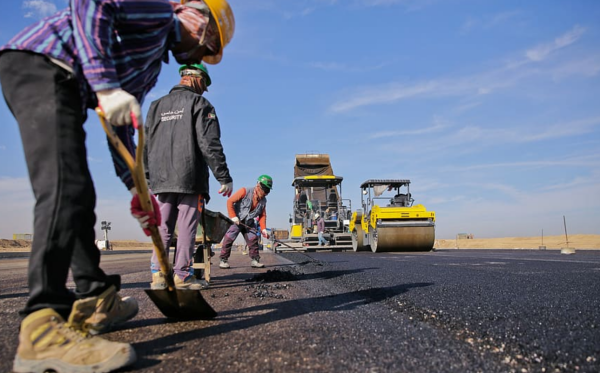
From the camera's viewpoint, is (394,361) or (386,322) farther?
(386,322)

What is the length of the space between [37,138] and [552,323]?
92.2 inches

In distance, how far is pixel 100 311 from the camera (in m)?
1.67

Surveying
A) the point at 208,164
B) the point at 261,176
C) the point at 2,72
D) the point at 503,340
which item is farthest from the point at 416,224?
the point at 2,72

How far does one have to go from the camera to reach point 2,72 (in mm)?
1562

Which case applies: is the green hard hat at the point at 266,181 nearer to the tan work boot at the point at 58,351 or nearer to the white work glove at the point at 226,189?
the white work glove at the point at 226,189

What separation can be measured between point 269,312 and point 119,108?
1460mm

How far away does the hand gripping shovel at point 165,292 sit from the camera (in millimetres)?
1572

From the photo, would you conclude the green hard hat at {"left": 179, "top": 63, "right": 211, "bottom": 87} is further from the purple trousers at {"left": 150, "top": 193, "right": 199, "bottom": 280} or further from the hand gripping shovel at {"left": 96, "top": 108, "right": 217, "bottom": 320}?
the hand gripping shovel at {"left": 96, "top": 108, "right": 217, "bottom": 320}

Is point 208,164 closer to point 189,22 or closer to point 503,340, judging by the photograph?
point 189,22

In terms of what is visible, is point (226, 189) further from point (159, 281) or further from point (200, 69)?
point (200, 69)

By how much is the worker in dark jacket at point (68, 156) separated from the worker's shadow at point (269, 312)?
0.72 feet

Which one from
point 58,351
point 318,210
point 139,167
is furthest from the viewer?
point 318,210

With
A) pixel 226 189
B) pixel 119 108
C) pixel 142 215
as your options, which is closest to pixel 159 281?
pixel 226 189

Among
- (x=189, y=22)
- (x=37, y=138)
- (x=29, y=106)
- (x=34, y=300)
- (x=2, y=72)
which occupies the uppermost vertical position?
(x=189, y=22)
